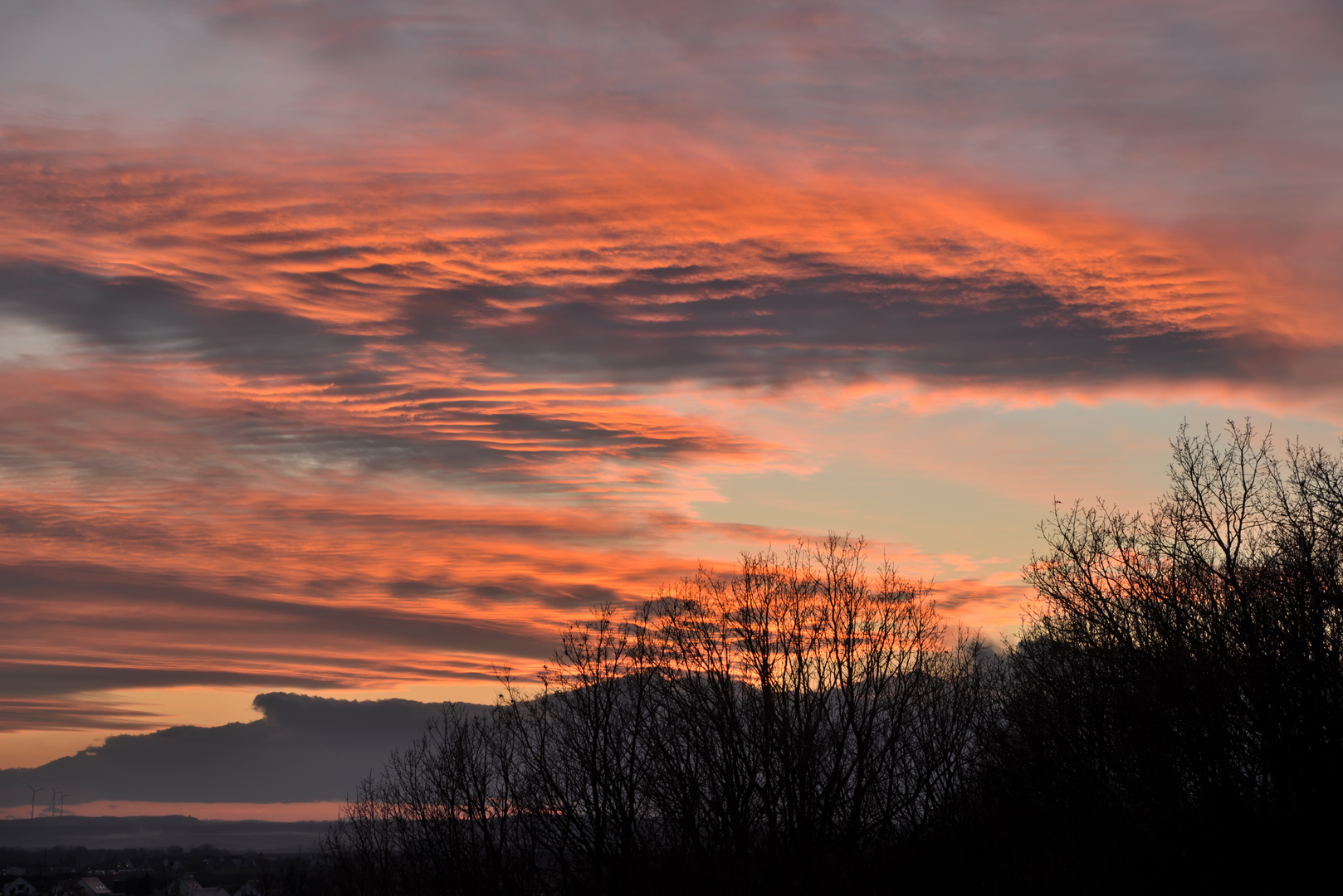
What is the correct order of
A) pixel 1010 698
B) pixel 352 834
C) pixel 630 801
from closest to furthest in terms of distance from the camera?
1. pixel 630 801
2. pixel 1010 698
3. pixel 352 834

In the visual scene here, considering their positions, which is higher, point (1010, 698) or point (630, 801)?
point (1010, 698)

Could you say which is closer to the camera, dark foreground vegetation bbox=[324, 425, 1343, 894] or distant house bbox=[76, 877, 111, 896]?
dark foreground vegetation bbox=[324, 425, 1343, 894]

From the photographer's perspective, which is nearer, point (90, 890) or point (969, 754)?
point (969, 754)

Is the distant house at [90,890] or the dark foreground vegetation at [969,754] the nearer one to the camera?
the dark foreground vegetation at [969,754]

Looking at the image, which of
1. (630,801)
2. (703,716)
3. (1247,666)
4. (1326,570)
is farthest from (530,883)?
(1326,570)

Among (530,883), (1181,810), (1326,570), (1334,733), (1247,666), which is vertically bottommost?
(530,883)

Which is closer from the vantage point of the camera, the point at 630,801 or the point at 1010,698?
the point at 630,801

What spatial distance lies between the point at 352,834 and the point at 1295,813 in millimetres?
70920

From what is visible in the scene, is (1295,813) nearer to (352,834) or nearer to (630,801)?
(630,801)

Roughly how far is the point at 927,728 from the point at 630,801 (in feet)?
56.9

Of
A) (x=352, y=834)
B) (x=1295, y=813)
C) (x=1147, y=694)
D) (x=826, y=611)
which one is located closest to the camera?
(x=1295, y=813)

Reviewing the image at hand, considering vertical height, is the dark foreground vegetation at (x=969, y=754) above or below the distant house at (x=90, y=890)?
above

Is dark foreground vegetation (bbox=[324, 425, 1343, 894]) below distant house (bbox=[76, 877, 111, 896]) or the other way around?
the other way around

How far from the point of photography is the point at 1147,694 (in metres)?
42.5
